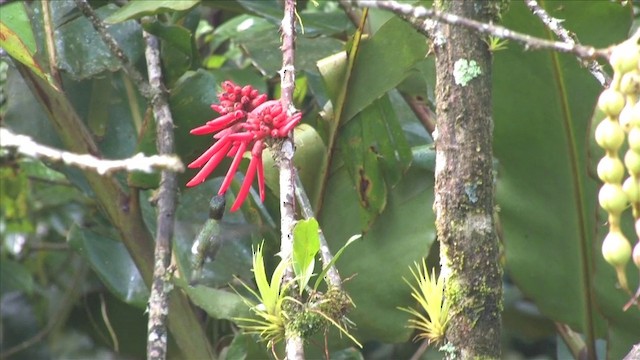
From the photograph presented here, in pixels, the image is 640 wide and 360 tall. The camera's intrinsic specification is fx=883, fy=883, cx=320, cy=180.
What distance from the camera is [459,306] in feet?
2.94

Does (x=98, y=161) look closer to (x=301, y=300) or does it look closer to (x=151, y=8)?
(x=301, y=300)

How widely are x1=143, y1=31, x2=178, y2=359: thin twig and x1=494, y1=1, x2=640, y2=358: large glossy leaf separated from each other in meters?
0.48

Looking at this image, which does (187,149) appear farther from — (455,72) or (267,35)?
(455,72)

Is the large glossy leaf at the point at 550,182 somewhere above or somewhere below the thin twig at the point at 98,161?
above

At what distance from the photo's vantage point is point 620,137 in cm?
63

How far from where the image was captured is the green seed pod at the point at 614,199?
2.05 ft

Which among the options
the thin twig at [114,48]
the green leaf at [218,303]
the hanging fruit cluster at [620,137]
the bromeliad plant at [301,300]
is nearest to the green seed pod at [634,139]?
the hanging fruit cluster at [620,137]

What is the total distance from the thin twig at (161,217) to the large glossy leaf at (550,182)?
0.48 metres

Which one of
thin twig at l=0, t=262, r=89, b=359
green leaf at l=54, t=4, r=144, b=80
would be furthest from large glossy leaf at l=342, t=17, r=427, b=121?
thin twig at l=0, t=262, r=89, b=359

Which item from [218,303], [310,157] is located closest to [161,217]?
[218,303]

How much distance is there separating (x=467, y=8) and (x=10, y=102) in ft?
3.04

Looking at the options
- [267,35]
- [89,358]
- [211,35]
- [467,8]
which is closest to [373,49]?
[467,8]

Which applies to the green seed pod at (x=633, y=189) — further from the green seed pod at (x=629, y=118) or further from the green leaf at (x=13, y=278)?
the green leaf at (x=13, y=278)

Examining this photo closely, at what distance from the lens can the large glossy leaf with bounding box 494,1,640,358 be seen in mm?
1294
